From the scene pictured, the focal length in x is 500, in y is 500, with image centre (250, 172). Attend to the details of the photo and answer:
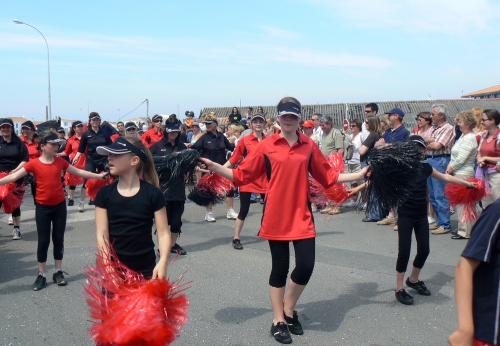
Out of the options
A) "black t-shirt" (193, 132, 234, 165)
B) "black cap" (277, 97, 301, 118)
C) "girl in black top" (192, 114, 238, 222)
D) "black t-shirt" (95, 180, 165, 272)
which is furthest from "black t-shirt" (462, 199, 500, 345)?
"black t-shirt" (193, 132, 234, 165)

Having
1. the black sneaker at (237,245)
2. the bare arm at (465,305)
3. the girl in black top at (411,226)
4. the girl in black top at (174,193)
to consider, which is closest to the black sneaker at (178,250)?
the girl in black top at (174,193)

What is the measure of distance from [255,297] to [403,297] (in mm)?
1552

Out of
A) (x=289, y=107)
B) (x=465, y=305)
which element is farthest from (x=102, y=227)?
(x=465, y=305)

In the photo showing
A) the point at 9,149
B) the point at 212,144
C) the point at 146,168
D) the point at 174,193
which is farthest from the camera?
the point at 212,144

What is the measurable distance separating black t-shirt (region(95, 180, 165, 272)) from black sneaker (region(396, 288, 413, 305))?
2914mm

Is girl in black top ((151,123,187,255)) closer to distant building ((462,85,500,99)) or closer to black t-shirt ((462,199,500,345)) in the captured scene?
black t-shirt ((462,199,500,345))

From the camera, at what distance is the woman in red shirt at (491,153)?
7273mm

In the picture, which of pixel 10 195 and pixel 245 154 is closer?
pixel 245 154

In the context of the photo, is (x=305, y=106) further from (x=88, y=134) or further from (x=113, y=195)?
(x=113, y=195)

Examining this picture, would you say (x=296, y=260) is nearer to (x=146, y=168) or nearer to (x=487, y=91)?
(x=146, y=168)

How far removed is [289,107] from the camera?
423 cm

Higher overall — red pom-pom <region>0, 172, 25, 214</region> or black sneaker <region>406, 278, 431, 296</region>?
red pom-pom <region>0, 172, 25, 214</region>

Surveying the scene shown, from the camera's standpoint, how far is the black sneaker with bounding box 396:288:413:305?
203 inches

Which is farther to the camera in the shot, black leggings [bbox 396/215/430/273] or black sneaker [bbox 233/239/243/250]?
black sneaker [bbox 233/239/243/250]
